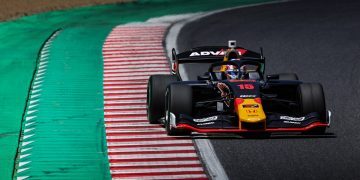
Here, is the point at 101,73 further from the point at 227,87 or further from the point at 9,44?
the point at 227,87

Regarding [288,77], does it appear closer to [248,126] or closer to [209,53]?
[209,53]

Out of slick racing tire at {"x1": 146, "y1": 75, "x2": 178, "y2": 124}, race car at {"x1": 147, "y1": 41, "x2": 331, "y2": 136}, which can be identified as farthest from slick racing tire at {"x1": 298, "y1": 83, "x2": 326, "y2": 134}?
slick racing tire at {"x1": 146, "y1": 75, "x2": 178, "y2": 124}

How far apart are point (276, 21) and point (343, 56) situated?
572 cm

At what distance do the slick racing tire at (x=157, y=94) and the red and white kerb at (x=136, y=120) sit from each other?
560 mm

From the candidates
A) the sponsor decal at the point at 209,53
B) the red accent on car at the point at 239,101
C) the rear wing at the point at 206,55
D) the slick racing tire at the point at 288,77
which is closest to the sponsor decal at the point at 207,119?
the red accent on car at the point at 239,101

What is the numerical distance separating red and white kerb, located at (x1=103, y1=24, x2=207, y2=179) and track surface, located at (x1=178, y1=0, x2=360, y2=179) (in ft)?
2.59

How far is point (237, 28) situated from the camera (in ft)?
99.8

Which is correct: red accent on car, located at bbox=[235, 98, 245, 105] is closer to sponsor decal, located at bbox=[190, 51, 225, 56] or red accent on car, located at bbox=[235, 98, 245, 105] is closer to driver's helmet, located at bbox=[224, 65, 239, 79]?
driver's helmet, located at bbox=[224, 65, 239, 79]

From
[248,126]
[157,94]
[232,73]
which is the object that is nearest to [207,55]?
[232,73]

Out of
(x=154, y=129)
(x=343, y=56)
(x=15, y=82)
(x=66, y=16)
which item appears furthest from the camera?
(x=66, y=16)

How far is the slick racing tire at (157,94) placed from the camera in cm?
1884

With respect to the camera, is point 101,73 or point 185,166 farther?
point 101,73

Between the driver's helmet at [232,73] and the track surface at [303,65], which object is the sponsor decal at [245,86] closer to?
the driver's helmet at [232,73]

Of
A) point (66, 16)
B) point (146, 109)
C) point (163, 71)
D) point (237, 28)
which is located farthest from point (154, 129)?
point (66, 16)
